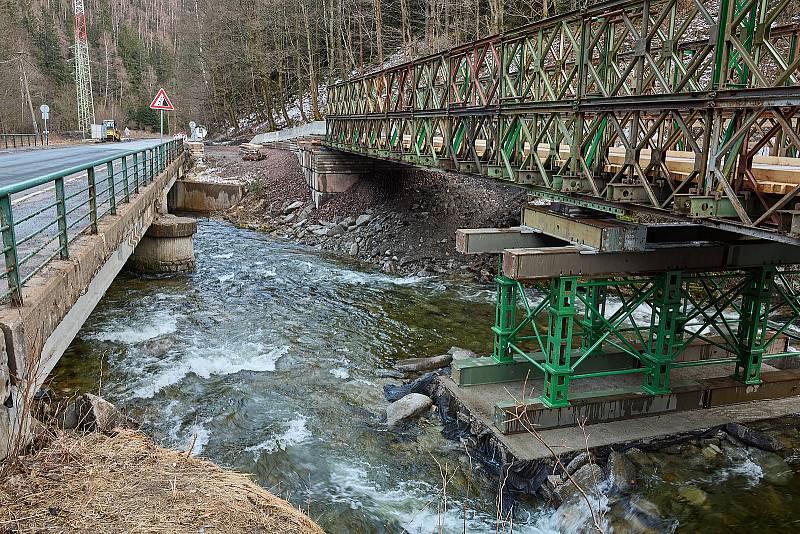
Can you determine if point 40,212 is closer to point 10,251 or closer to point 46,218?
point 10,251

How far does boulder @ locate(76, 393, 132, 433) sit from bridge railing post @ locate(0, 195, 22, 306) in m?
1.90

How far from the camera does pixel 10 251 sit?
5738 mm

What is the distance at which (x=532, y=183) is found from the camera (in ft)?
30.0

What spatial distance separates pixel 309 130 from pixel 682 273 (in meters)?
27.0

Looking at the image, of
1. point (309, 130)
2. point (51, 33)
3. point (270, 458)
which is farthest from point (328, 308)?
point (51, 33)

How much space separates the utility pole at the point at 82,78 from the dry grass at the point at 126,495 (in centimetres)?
6674

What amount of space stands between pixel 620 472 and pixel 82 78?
82.9 m

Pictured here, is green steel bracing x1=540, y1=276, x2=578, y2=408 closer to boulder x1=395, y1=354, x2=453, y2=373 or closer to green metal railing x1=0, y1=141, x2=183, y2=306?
boulder x1=395, y1=354, x2=453, y2=373

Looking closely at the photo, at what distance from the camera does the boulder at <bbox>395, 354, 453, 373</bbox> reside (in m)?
11.4

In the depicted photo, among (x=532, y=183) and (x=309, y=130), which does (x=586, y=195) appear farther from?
(x=309, y=130)

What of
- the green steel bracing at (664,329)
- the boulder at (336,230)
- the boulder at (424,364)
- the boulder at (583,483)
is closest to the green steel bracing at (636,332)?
the green steel bracing at (664,329)

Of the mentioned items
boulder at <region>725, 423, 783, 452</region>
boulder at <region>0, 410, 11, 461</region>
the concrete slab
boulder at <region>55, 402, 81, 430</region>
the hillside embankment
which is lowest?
boulder at <region>725, 423, 783, 452</region>

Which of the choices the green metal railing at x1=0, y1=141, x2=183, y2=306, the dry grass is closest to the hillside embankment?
the dry grass

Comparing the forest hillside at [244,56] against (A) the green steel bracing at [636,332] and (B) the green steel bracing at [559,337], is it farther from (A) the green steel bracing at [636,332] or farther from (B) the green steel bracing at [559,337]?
(B) the green steel bracing at [559,337]
